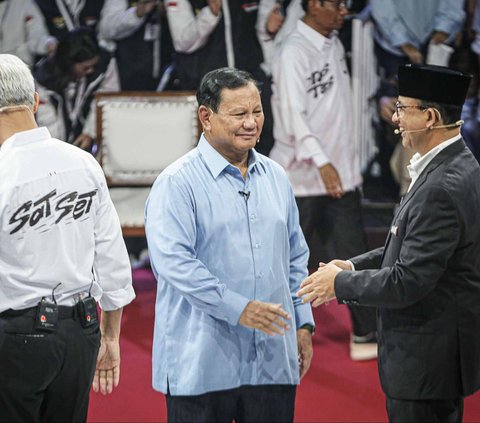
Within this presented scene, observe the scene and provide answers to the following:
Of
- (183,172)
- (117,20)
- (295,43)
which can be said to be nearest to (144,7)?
(117,20)

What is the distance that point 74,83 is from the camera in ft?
20.9

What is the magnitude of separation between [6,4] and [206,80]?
411 cm

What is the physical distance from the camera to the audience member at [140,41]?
6316 mm

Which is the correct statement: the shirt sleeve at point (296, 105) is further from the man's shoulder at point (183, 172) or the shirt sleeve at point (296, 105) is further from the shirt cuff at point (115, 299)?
the shirt cuff at point (115, 299)

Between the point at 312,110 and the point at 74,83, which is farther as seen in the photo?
the point at 74,83

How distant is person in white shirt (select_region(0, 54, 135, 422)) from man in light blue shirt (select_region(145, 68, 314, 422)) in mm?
218

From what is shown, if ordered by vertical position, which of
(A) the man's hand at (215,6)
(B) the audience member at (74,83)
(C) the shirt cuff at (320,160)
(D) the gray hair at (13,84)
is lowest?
(C) the shirt cuff at (320,160)

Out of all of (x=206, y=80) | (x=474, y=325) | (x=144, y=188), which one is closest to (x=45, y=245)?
(x=206, y=80)

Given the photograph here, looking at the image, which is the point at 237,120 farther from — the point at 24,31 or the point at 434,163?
the point at 24,31

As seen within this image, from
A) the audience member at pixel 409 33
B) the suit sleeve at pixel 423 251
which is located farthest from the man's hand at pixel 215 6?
the suit sleeve at pixel 423 251

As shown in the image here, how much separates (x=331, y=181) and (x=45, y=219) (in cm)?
349

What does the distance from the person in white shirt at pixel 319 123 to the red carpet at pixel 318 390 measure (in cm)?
76

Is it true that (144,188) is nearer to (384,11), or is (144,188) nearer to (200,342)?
(384,11)

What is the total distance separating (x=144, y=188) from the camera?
5.90 meters
